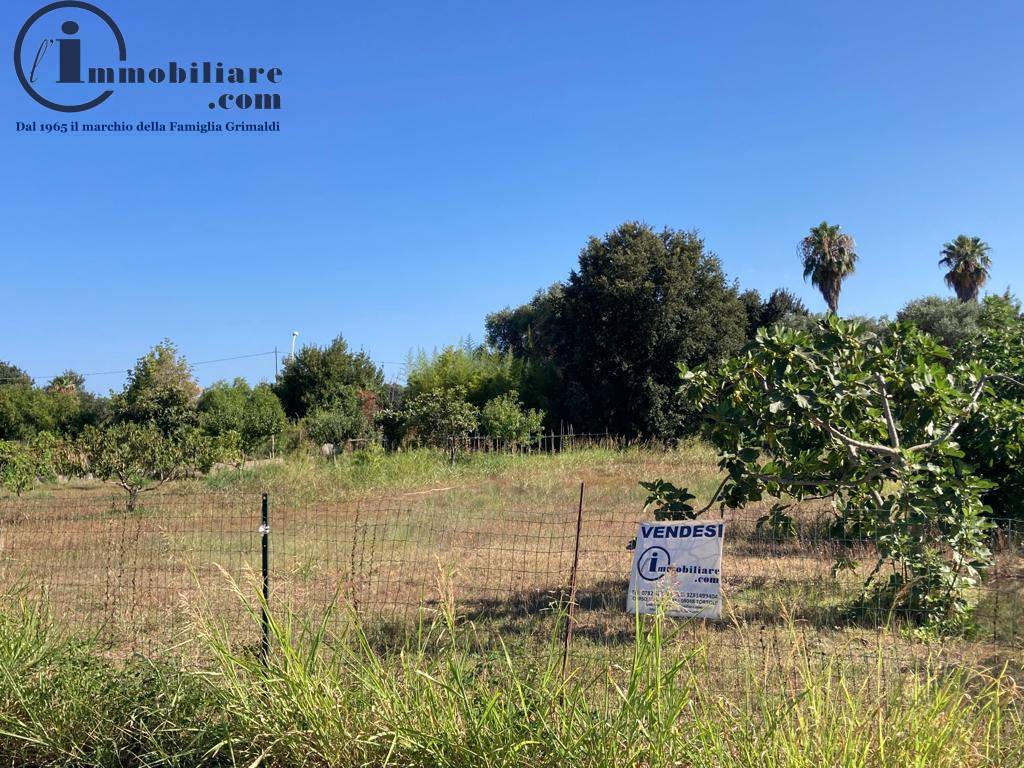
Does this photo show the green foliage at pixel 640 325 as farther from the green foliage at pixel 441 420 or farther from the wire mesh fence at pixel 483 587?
the wire mesh fence at pixel 483 587

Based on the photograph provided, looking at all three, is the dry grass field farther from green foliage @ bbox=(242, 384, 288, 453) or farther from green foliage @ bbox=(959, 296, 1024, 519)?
green foliage @ bbox=(242, 384, 288, 453)

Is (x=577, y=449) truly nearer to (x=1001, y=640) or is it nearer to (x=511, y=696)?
(x=1001, y=640)

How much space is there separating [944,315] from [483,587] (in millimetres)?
27723

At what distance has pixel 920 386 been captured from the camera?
237 inches

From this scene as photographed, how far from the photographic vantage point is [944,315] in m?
29.3

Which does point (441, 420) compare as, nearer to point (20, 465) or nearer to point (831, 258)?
point (20, 465)

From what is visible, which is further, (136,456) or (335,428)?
(335,428)

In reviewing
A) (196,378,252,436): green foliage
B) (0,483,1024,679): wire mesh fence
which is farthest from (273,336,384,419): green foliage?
(0,483,1024,679): wire mesh fence

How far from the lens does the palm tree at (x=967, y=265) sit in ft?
110

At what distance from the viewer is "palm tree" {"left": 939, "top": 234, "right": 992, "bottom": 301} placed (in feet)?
110

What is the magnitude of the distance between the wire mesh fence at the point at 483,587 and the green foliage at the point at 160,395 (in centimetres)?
1452

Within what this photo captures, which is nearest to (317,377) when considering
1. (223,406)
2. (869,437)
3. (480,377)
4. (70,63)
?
(223,406)

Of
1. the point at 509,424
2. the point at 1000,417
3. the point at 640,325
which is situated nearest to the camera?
the point at 1000,417

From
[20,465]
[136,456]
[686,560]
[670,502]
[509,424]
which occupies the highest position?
[509,424]
